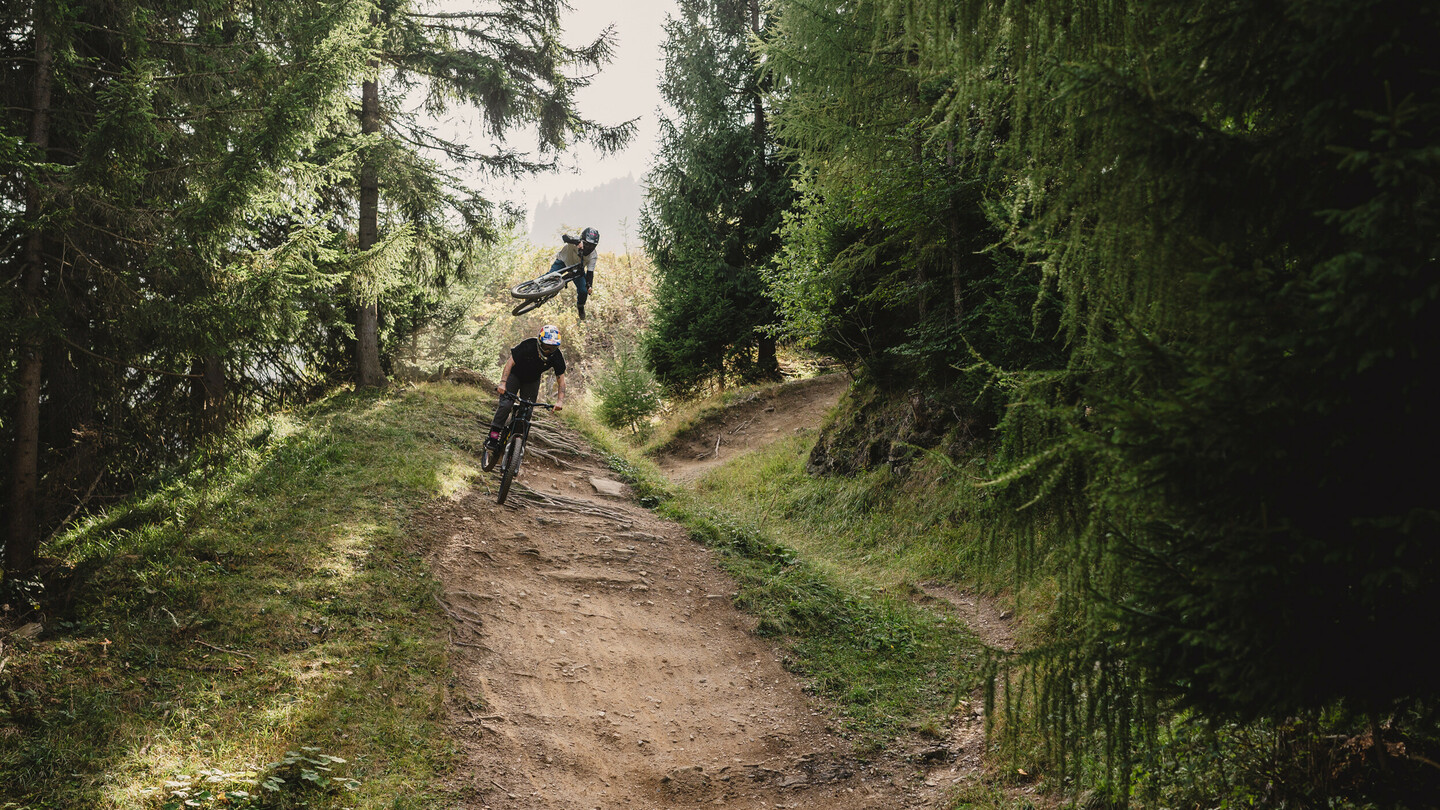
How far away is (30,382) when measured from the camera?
716 centimetres

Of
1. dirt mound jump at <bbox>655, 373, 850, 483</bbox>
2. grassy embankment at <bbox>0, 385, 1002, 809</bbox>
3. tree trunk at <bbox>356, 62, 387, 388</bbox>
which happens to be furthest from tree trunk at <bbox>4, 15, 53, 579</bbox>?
dirt mound jump at <bbox>655, 373, 850, 483</bbox>

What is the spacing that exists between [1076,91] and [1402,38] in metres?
0.79

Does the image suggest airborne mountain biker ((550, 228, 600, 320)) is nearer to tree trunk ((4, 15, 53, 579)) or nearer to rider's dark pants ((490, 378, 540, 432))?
rider's dark pants ((490, 378, 540, 432))

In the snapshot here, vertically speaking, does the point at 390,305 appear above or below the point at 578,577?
above

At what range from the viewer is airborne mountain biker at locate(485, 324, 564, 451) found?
9.95m

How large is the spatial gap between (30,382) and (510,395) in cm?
476

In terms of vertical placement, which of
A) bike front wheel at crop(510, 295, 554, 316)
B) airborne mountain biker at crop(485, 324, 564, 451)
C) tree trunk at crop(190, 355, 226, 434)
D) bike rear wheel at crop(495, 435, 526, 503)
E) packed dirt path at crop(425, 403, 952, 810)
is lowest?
packed dirt path at crop(425, 403, 952, 810)

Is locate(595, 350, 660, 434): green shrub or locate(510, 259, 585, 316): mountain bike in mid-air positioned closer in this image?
locate(510, 259, 585, 316): mountain bike in mid-air

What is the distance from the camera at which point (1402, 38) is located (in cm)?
195

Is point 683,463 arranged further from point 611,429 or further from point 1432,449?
point 1432,449

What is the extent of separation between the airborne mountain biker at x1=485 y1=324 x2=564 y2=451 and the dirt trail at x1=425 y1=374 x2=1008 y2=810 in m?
1.30

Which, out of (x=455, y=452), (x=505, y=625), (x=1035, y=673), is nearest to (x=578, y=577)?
(x=505, y=625)

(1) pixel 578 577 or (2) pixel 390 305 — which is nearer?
(1) pixel 578 577

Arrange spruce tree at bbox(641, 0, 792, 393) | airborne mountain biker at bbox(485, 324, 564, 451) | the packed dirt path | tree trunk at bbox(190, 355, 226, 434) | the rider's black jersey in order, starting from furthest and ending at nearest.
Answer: spruce tree at bbox(641, 0, 792, 393), the rider's black jersey, airborne mountain biker at bbox(485, 324, 564, 451), tree trunk at bbox(190, 355, 226, 434), the packed dirt path
